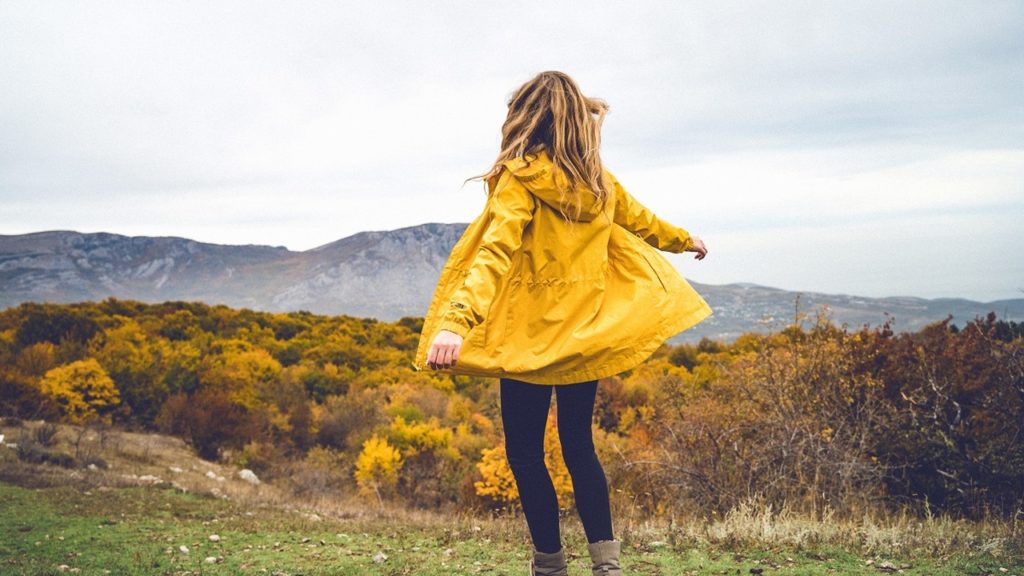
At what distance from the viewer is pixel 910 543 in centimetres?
391

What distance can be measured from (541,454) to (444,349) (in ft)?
2.25

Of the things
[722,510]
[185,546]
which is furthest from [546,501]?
[722,510]

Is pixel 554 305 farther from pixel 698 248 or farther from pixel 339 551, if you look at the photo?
pixel 339 551

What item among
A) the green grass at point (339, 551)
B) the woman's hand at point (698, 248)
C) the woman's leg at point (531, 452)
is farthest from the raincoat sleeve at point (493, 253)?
the green grass at point (339, 551)

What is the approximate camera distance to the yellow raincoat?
7.90ft

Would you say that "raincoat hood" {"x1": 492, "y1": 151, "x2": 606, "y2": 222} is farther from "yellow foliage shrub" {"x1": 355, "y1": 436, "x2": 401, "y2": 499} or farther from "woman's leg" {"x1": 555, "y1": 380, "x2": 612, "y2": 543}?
"yellow foliage shrub" {"x1": 355, "y1": 436, "x2": 401, "y2": 499}

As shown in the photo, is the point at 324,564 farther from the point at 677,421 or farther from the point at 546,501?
the point at 677,421

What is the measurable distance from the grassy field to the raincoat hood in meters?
1.95

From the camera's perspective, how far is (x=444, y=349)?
6.97ft

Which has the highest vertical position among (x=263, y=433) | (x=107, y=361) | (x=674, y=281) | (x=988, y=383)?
(x=674, y=281)

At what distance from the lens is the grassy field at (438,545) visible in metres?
3.66

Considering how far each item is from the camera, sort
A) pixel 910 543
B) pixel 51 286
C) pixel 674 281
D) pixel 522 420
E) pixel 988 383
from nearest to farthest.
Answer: pixel 522 420, pixel 674 281, pixel 910 543, pixel 988 383, pixel 51 286

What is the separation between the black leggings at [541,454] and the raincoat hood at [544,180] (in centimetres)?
65

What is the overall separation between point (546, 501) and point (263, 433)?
1682cm
